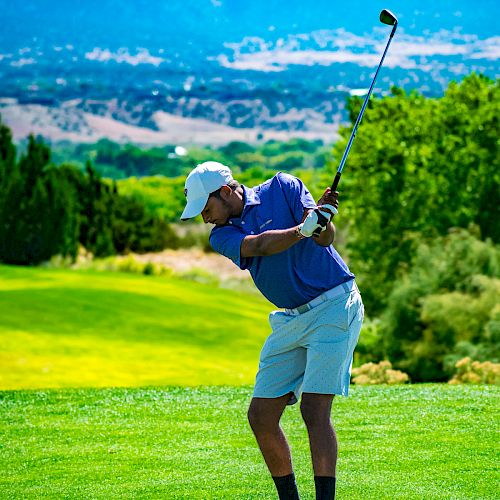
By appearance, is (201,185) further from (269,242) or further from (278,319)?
(278,319)

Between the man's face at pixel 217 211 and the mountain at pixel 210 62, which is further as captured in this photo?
the mountain at pixel 210 62

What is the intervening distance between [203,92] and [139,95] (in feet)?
32.4

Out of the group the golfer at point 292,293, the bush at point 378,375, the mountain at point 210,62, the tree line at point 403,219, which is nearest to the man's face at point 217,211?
the golfer at point 292,293

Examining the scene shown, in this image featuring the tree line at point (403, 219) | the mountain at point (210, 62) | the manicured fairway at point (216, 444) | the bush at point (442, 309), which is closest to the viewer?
the manicured fairway at point (216, 444)

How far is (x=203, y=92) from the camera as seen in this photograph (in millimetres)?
98000

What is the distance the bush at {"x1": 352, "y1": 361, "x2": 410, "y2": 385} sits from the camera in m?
11.5

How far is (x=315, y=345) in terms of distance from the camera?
13.7 feet

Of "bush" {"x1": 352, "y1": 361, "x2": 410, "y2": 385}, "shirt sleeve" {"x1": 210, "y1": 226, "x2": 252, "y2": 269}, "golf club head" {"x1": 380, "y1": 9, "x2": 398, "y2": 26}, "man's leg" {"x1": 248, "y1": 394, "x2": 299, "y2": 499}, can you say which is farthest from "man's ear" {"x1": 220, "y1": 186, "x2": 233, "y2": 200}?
"bush" {"x1": 352, "y1": 361, "x2": 410, "y2": 385}

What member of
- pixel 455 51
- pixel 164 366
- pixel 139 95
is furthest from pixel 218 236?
pixel 139 95

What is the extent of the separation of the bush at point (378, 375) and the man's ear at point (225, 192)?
7.59m

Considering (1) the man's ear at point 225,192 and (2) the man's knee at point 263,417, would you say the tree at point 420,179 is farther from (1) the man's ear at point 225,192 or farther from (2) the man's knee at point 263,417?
(1) the man's ear at point 225,192

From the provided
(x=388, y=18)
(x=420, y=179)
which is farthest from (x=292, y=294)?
(x=420, y=179)

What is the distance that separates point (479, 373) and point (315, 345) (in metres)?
7.18

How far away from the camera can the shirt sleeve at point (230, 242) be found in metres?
4.03
